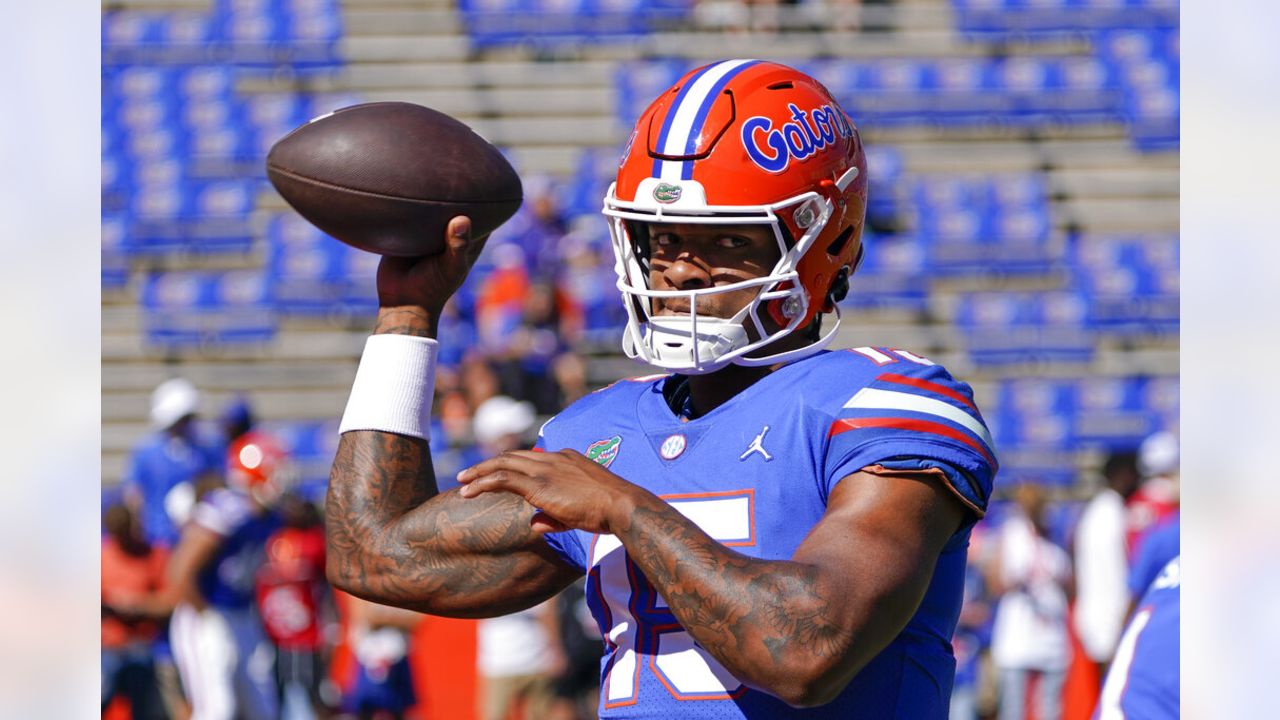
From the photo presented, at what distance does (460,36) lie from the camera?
11078 mm

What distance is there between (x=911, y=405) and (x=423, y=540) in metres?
0.86

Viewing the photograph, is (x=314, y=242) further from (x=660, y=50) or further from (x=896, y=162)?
(x=896, y=162)

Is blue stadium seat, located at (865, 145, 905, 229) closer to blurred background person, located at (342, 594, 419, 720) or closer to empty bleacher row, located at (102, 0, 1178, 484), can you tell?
empty bleacher row, located at (102, 0, 1178, 484)

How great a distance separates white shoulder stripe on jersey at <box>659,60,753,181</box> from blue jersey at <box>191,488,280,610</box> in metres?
6.21

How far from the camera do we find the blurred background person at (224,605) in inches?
318

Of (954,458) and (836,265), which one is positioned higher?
(836,265)

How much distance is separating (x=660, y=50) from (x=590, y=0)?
0.60 metres

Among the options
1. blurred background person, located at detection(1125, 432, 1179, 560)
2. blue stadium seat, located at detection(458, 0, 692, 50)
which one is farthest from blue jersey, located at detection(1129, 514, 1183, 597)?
blue stadium seat, located at detection(458, 0, 692, 50)

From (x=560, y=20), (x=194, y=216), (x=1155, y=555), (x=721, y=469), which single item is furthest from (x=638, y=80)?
(x=721, y=469)

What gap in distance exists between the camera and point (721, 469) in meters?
2.25

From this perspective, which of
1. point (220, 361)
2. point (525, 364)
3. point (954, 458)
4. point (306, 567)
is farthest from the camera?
point (220, 361)

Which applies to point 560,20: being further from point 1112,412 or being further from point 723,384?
point 723,384

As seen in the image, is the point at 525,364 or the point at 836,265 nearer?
the point at 836,265

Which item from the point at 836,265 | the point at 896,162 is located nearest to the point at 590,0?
the point at 896,162
